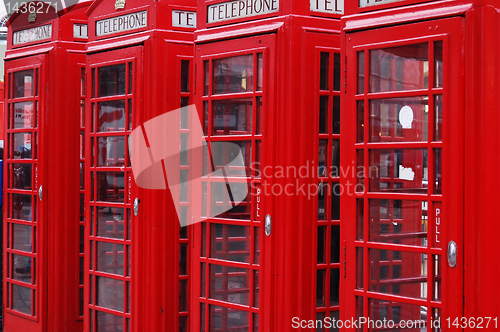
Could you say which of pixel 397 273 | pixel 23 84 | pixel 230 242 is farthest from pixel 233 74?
pixel 23 84

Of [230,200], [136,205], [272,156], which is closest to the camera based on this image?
[272,156]

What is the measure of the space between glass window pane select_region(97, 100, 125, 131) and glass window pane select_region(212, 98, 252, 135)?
102 centimetres

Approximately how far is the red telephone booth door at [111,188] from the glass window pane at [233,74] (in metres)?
0.80

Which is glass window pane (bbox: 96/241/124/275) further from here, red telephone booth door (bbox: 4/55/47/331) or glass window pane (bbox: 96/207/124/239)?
red telephone booth door (bbox: 4/55/47/331)

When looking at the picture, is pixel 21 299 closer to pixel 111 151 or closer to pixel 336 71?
pixel 111 151

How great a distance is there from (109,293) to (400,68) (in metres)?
3.08

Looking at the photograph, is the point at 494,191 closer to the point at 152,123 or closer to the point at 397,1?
the point at 397,1

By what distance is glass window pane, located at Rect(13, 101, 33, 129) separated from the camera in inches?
225

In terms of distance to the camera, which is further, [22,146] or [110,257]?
[22,146]

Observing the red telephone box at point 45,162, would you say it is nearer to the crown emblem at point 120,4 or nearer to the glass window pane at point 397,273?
the crown emblem at point 120,4

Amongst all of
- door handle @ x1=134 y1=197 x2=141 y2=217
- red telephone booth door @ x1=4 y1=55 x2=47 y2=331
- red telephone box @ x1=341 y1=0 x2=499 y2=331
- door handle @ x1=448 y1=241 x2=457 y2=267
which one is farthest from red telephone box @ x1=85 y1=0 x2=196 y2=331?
door handle @ x1=448 y1=241 x2=457 y2=267

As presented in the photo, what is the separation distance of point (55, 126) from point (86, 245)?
1.15m

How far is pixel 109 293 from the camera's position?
199 inches

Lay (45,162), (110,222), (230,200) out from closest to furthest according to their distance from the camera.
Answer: (230,200), (110,222), (45,162)
